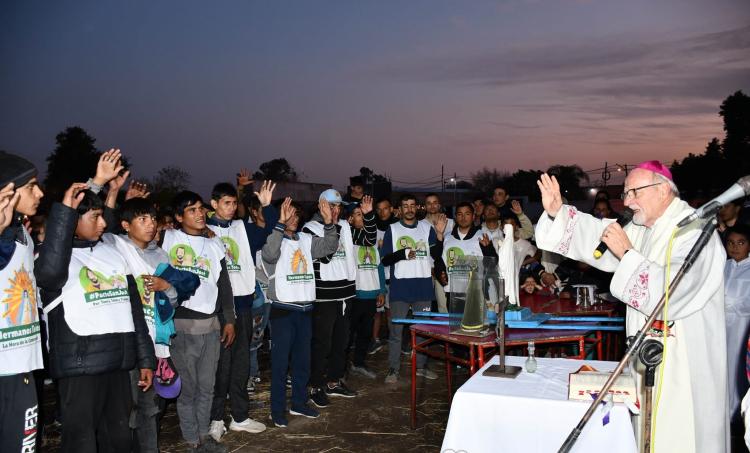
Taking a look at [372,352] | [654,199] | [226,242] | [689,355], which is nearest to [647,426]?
[689,355]

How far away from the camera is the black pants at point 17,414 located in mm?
3055

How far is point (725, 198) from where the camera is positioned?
8.14ft

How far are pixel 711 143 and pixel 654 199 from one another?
2678 centimetres

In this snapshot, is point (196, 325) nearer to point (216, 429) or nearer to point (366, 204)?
point (216, 429)

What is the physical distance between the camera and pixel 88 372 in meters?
3.65

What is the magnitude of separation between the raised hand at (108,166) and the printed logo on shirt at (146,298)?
81 centimetres

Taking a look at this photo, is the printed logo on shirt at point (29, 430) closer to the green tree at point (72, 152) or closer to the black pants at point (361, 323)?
the black pants at point (361, 323)

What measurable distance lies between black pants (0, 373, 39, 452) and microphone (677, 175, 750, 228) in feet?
10.6

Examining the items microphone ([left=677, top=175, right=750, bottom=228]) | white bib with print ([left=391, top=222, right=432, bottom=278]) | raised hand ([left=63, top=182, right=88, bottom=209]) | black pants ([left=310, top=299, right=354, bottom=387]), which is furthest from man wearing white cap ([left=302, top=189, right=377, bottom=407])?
microphone ([left=677, top=175, right=750, bottom=228])

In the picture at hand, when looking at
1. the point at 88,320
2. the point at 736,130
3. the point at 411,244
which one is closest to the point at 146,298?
the point at 88,320

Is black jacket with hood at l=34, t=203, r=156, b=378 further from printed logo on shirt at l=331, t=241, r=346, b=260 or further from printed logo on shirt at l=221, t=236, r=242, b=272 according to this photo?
printed logo on shirt at l=331, t=241, r=346, b=260

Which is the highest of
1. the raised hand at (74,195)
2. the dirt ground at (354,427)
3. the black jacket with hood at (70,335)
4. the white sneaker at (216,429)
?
the raised hand at (74,195)

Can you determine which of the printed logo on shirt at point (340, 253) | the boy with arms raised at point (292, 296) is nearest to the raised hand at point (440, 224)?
the printed logo on shirt at point (340, 253)

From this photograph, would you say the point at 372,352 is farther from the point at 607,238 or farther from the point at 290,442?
the point at 607,238
